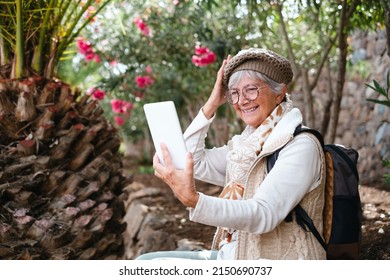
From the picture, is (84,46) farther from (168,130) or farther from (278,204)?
(278,204)

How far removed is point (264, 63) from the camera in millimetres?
2223

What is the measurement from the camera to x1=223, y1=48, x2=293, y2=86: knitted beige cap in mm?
2201

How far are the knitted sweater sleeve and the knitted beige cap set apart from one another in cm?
30

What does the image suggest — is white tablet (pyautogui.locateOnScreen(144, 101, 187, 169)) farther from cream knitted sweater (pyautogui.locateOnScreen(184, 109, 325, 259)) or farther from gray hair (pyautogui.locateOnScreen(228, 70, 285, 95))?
gray hair (pyautogui.locateOnScreen(228, 70, 285, 95))

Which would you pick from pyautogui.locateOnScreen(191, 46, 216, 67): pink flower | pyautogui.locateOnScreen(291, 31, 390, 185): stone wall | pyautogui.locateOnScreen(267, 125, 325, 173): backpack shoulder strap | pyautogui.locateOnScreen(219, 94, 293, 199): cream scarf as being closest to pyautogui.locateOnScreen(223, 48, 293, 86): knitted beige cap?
pyautogui.locateOnScreen(219, 94, 293, 199): cream scarf

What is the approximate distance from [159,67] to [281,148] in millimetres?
5596

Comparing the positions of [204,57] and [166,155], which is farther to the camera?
[204,57]

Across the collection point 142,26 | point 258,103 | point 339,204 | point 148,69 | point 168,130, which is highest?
point 142,26

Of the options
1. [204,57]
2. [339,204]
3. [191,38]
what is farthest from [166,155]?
[191,38]

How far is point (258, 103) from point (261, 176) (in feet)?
1.01

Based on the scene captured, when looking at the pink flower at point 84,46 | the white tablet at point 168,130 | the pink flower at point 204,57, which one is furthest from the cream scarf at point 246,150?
the pink flower at point 84,46

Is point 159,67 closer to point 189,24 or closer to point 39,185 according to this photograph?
point 189,24

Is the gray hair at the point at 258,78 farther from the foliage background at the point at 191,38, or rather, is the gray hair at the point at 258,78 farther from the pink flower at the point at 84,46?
the pink flower at the point at 84,46
